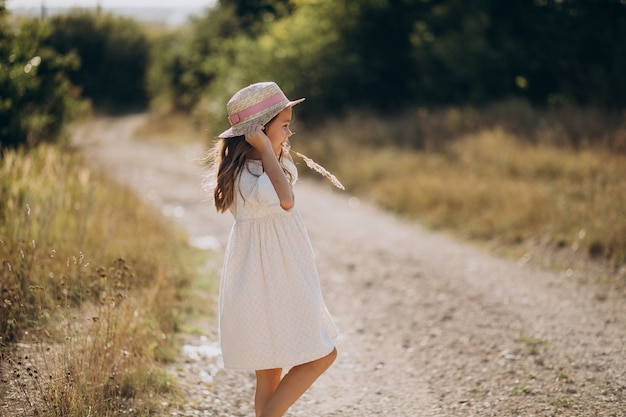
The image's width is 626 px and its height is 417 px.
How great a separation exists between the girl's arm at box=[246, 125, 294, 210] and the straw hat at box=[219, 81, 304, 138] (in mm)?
62

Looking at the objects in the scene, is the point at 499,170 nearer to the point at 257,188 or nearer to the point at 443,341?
the point at 443,341

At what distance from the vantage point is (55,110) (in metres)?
10.4

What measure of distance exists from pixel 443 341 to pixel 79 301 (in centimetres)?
277

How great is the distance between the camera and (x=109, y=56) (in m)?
34.8

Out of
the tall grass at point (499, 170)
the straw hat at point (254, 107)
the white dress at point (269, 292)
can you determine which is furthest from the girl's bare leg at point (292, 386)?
the tall grass at point (499, 170)

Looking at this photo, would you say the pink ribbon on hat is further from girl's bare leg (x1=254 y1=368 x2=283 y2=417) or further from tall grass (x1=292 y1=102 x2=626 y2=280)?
tall grass (x1=292 y1=102 x2=626 y2=280)

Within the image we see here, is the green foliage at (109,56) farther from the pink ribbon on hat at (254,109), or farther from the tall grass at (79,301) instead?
the pink ribbon on hat at (254,109)

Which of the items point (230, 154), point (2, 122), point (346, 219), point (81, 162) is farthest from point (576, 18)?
point (230, 154)

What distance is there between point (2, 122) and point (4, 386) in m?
5.62

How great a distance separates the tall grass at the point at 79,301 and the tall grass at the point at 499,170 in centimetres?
402


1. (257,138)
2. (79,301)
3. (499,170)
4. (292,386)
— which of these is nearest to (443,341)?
(292,386)

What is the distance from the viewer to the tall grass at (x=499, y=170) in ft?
26.2

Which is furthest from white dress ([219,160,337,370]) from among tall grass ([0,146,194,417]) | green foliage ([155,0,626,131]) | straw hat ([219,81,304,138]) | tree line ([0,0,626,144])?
green foliage ([155,0,626,131])

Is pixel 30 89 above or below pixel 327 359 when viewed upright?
below
